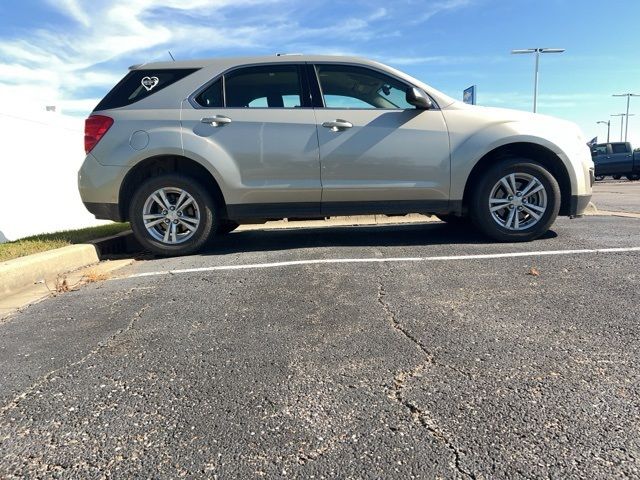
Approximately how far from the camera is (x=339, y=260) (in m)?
4.59

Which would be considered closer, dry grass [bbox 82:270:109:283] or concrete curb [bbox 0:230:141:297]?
concrete curb [bbox 0:230:141:297]

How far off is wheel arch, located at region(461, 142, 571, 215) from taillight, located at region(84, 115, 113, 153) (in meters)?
3.71

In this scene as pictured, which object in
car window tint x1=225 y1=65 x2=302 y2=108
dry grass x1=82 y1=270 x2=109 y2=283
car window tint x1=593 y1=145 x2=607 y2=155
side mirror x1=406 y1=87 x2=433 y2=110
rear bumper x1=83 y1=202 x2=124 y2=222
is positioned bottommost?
dry grass x1=82 y1=270 x2=109 y2=283

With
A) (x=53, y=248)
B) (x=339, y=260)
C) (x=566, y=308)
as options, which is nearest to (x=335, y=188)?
(x=339, y=260)

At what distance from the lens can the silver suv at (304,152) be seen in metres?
4.98

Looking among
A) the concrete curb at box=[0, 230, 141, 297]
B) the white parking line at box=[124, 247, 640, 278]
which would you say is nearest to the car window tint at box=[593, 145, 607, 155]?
the white parking line at box=[124, 247, 640, 278]

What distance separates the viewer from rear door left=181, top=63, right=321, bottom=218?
4.96 meters

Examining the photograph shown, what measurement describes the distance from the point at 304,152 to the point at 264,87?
2.80 ft

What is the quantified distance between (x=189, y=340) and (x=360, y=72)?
3.49m

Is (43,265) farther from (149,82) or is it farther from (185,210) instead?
(149,82)

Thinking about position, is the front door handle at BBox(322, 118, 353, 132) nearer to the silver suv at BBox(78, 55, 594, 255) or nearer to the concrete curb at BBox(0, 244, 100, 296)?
the silver suv at BBox(78, 55, 594, 255)

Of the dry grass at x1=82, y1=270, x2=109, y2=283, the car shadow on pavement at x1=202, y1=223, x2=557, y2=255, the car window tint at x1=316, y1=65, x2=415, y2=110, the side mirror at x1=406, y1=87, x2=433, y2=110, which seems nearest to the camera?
the dry grass at x1=82, y1=270, x2=109, y2=283

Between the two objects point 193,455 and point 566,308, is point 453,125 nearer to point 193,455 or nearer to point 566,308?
point 566,308

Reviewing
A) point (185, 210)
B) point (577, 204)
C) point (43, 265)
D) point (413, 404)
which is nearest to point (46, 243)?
point (43, 265)
